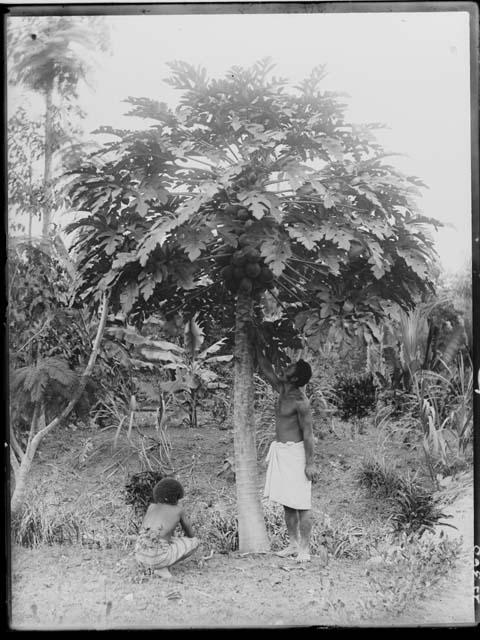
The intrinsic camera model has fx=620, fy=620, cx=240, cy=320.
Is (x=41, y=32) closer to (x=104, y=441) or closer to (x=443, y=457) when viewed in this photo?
(x=104, y=441)

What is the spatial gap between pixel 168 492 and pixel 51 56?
312 centimetres

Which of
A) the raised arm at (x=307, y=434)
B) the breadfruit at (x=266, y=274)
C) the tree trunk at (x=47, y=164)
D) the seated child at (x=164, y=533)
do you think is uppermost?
the tree trunk at (x=47, y=164)

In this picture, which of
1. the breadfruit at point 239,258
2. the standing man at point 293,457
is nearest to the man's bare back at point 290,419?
the standing man at point 293,457

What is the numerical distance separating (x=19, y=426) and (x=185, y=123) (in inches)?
93.8

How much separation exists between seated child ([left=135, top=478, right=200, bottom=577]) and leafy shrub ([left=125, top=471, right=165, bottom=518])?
4 cm

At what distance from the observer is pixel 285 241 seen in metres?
4.14

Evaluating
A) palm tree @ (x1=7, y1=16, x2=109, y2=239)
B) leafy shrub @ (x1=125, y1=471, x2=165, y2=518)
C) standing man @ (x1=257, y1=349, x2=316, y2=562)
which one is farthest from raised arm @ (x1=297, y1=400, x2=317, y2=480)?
palm tree @ (x1=7, y1=16, x2=109, y2=239)

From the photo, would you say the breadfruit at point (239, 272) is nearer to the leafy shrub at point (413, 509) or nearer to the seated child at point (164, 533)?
the seated child at point (164, 533)

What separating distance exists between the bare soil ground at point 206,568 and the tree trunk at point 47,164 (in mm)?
1487

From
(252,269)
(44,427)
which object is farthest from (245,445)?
(44,427)

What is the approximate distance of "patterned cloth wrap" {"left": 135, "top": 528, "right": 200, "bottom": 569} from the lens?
414 cm

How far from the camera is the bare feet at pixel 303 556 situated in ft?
13.8

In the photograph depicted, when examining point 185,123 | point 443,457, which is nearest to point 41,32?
point 185,123

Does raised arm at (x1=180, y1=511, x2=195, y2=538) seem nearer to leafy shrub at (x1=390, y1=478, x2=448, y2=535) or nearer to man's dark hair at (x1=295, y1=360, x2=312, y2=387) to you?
man's dark hair at (x1=295, y1=360, x2=312, y2=387)
